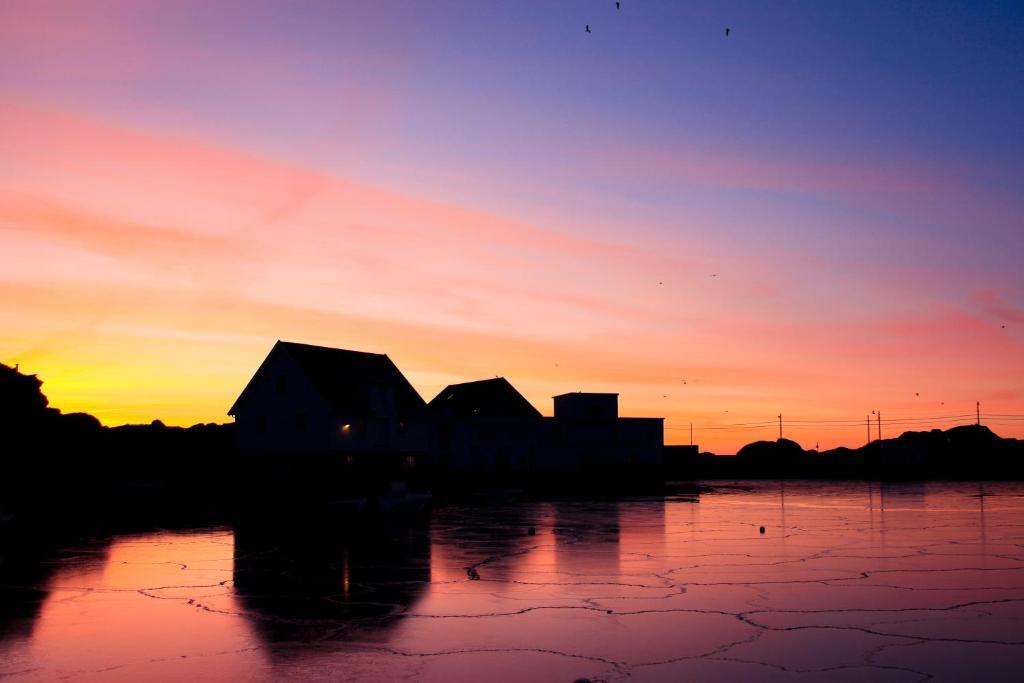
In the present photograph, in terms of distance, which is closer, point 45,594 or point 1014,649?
point 1014,649

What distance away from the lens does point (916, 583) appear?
56.9 ft

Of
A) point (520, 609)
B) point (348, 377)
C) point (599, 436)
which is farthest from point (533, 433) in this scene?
point (520, 609)

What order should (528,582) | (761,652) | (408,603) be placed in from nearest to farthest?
1. (761,652)
2. (408,603)
3. (528,582)

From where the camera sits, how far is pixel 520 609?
47.9 feet

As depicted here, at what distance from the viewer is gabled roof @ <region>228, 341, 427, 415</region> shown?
62594mm

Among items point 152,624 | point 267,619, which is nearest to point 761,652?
point 267,619

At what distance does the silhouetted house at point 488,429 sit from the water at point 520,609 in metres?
57.0

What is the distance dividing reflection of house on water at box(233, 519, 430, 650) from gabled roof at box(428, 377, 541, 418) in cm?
5731

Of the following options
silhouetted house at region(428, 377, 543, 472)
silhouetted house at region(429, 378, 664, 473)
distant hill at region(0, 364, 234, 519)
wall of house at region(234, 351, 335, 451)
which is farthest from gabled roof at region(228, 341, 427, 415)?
silhouetted house at region(428, 377, 543, 472)

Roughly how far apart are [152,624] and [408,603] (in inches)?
152

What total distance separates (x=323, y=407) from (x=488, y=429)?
27.0 metres

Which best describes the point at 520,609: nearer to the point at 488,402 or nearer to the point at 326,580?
the point at 326,580

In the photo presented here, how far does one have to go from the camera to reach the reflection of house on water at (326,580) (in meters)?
13.5

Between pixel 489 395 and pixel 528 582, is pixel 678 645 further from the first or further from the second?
pixel 489 395
